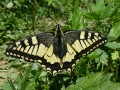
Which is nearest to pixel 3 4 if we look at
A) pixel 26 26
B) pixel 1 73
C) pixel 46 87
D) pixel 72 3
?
pixel 26 26

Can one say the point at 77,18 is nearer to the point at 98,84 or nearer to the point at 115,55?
the point at 115,55

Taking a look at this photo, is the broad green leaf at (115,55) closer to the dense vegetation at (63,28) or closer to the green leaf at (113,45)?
the dense vegetation at (63,28)

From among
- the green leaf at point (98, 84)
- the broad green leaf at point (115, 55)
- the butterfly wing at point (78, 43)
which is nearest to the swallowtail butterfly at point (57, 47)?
the butterfly wing at point (78, 43)

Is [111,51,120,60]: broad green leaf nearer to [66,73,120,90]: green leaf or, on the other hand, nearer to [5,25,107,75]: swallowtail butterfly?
[5,25,107,75]: swallowtail butterfly

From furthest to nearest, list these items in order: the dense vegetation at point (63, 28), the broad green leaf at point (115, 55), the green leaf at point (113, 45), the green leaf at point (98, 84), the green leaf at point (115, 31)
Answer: the broad green leaf at point (115, 55)
the green leaf at point (115, 31)
the green leaf at point (113, 45)
the dense vegetation at point (63, 28)
the green leaf at point (98, 84)

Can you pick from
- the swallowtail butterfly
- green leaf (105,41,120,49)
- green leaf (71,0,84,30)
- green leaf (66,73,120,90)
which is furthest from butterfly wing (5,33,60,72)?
green leaf (66,73,120,90)

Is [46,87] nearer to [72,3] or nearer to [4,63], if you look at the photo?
[4,63]
